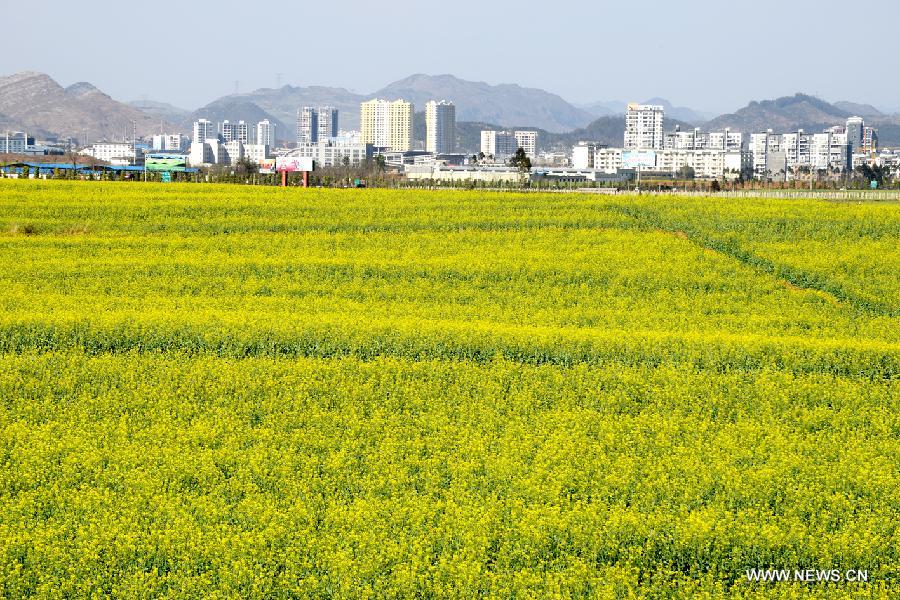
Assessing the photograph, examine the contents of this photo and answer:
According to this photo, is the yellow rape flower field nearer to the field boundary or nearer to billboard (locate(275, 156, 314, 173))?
the field boundary

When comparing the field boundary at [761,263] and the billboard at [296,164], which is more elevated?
the billboard at [296,164]

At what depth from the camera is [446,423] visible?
1995 cm

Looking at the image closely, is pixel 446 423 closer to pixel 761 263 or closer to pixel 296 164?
pixel 761 263

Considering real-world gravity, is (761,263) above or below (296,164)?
below

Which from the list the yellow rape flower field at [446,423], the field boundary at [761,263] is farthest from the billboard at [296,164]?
the yellow rape flower field at [446,423]

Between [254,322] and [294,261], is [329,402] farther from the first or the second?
[294,261]

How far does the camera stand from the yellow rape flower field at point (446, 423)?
1374cm

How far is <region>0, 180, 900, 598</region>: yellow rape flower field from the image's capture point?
13.7 meters

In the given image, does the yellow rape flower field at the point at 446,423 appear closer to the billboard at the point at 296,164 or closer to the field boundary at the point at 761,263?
the field boundary at the point at 761,263

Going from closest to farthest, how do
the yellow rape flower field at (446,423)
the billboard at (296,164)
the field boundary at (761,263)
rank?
the yellow rape flower field at (446,423)
the field boundary at (761,263)
the billboard at (296,164)

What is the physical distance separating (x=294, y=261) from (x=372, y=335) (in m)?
14.9

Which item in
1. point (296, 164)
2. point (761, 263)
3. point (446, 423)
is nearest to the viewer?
point (446, 423)

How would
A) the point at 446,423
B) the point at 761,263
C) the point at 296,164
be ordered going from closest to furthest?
the point at 446,423
the point at 761,263
the point at 296,164

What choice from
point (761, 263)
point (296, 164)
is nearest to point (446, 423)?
point (761, 263)
